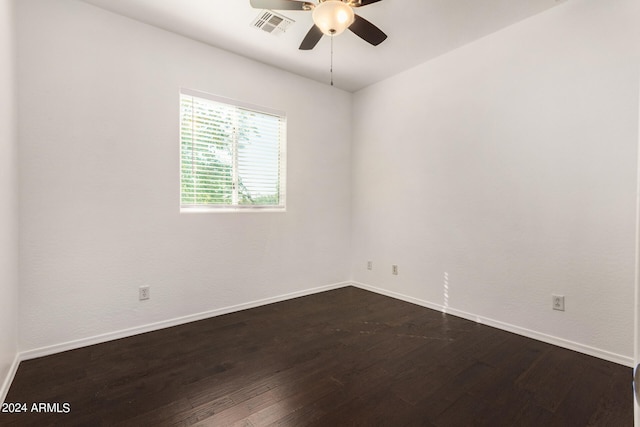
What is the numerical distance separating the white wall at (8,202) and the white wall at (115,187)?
0.49 ft

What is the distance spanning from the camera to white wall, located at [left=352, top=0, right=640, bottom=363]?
222 centimetres

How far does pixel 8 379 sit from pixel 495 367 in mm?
3183

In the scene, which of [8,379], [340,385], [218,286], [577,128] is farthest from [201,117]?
[577,128]

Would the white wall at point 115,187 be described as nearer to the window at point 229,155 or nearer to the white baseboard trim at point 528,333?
the window at point 229,155

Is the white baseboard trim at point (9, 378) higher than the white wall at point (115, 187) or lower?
lower

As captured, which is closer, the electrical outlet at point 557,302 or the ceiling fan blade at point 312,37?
the ceiling fan blade at point 312,37

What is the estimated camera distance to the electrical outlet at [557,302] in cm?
247

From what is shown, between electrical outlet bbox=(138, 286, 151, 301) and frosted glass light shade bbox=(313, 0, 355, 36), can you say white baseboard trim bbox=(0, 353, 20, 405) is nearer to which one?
electrical outlet bbox=(138, 286, 151, 301)

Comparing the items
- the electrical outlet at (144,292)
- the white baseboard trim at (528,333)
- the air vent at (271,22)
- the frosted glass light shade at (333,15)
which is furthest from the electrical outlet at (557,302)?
the electrical outlet at (144,292)

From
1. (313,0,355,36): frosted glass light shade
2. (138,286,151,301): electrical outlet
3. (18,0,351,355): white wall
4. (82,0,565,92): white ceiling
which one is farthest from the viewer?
(138,286,151,301): electrical outlet

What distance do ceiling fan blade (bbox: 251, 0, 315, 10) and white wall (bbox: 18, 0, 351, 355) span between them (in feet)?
4.16

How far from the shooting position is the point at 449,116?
323 centimetres

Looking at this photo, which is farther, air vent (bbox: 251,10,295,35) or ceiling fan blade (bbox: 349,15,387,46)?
air vent (bbox: 251,10,295,35)

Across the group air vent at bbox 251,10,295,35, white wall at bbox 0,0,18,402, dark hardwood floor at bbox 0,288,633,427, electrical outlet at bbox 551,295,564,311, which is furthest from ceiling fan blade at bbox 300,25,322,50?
electrical outlet at bbox 551,295,564,311
